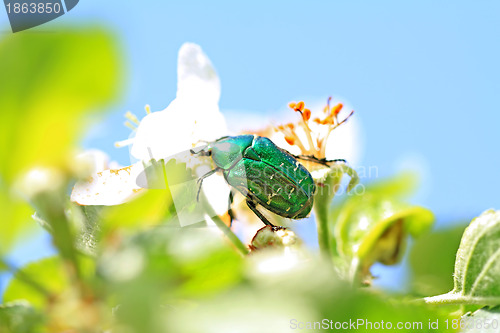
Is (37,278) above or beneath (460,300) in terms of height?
above

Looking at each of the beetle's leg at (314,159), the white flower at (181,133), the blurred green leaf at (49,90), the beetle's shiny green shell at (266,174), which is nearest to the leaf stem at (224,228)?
the white flower at (181,133)

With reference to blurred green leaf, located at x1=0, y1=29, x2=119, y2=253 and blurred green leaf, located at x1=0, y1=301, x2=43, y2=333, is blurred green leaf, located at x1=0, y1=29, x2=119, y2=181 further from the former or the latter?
blurred green leaf, located at x1=0, y1=301, x2=43, y2=333

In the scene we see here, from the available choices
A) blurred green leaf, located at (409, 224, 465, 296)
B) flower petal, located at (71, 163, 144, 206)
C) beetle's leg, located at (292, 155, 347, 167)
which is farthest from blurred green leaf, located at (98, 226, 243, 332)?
blurred green leaf, located at (409, 224, 465, 296)

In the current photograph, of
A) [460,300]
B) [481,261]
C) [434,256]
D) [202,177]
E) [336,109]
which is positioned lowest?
[434,256]

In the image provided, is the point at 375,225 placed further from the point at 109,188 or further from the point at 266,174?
the point at 109,188

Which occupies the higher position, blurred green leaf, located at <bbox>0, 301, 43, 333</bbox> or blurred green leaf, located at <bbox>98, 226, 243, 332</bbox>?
blurred green leaf, located at <bbox>98, 226, 243, 332</bbox>

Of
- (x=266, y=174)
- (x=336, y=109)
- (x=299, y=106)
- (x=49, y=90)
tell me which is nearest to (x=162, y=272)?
(x=49, y=90)
